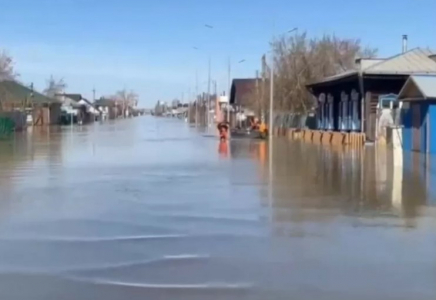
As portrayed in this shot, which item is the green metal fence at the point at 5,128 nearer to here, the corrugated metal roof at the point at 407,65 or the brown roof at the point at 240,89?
the corrugated metal roof at the point at 407,65

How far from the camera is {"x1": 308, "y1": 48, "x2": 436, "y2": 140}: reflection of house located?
46156 mm

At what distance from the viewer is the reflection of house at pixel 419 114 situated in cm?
3450

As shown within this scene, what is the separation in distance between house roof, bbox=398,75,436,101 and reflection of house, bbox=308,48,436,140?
296 inches

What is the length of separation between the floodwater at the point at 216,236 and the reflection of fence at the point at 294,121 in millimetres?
42622

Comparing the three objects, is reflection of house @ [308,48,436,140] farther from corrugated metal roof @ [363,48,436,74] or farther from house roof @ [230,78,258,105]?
house roof @ [230,78,258,105]

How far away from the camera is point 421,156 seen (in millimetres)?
33094

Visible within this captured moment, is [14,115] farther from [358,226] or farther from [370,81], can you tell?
[358,226]

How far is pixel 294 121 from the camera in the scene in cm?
6900

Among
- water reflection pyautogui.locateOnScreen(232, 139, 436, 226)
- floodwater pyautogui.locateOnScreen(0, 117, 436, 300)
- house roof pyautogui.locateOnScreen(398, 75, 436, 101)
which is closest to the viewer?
floodwater pyautogui.locateOnScreen(0, 117, 436, 300)

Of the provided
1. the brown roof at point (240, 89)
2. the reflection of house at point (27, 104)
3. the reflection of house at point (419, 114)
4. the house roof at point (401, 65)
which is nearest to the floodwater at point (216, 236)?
the reflection of house at point (419, 114)

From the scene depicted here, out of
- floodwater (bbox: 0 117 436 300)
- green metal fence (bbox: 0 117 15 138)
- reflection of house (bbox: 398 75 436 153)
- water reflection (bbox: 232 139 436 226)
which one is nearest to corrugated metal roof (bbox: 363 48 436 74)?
reflection of house (bbox: 398 75 436 153)

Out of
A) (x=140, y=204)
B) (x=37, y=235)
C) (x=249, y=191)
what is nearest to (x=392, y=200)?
(x=249, y=191)

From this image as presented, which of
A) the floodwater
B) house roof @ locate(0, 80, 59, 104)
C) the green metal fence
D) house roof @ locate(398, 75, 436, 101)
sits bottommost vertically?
the floodwater

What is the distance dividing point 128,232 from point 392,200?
21.4 ft
